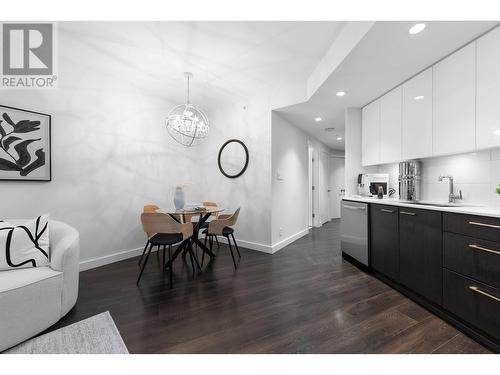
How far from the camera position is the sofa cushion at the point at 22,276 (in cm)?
150

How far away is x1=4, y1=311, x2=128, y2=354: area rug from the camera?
1.42 meters

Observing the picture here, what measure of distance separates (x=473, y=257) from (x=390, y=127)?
1.80 m

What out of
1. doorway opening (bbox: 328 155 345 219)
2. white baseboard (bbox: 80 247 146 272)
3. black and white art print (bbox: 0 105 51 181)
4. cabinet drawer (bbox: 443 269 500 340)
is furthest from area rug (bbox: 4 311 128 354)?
doorway opening (bbox: 328 155 345 219)

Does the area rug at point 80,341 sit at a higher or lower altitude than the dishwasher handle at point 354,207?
lower

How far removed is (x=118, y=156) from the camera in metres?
3.25

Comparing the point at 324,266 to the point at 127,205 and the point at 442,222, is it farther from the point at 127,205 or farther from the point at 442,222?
the point at 127,205

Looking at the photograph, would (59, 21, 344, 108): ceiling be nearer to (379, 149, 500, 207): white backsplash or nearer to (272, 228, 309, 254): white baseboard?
(379, 149, 500, 207): white backsplash

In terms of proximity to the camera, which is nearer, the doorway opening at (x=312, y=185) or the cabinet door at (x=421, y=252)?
the cabinet door at (x=421, y=252)

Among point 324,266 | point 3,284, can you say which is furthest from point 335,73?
point 3,284

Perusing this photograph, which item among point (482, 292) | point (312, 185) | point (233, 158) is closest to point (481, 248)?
point (482, 292)

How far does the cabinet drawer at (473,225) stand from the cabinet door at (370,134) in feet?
4.81

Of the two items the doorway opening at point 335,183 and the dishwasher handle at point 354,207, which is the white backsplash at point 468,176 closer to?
the dishwasher handle at point 354,207

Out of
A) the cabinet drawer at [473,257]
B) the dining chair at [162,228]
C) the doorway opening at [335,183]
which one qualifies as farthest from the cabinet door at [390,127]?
the doorway opening at [335,183]
